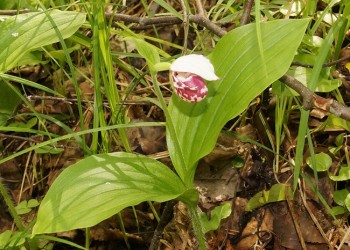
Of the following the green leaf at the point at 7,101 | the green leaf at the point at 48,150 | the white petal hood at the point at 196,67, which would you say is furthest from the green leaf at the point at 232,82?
the green leaf at the point at 7,101

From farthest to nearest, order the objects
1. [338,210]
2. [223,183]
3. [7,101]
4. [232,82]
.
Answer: [7,101] → [223,183] → [338,210] → [232,82]

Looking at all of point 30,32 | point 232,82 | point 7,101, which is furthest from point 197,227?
point 7,101

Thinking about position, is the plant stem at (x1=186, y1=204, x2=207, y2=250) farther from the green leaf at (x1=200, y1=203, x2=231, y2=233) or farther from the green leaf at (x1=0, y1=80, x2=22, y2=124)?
the green leaf at (x1=0, y1=80, x2=22, y2=124)

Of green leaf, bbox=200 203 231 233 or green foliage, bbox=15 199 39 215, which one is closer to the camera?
green leaf, bbox=200 203 231 233

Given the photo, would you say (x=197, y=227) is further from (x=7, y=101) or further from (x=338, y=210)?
(x=7, y=101)

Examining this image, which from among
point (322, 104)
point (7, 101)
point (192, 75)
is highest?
point (192, 75)

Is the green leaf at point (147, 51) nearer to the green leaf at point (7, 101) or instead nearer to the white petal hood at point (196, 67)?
the white petal hood at point (196, 67)

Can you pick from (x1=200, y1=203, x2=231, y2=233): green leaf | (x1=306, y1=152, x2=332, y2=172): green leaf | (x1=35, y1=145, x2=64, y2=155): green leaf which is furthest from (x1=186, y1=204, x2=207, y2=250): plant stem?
(x1=35, y1=145, x2=64, y2=155): green leaf
